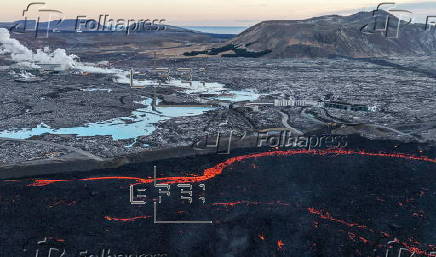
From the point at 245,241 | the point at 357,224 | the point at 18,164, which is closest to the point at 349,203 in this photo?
the point at 357,224

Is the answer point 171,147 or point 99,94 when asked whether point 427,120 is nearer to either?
point 171,147

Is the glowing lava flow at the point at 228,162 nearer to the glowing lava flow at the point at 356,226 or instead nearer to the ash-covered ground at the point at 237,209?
the ash-covered ground at the point at 237,209
